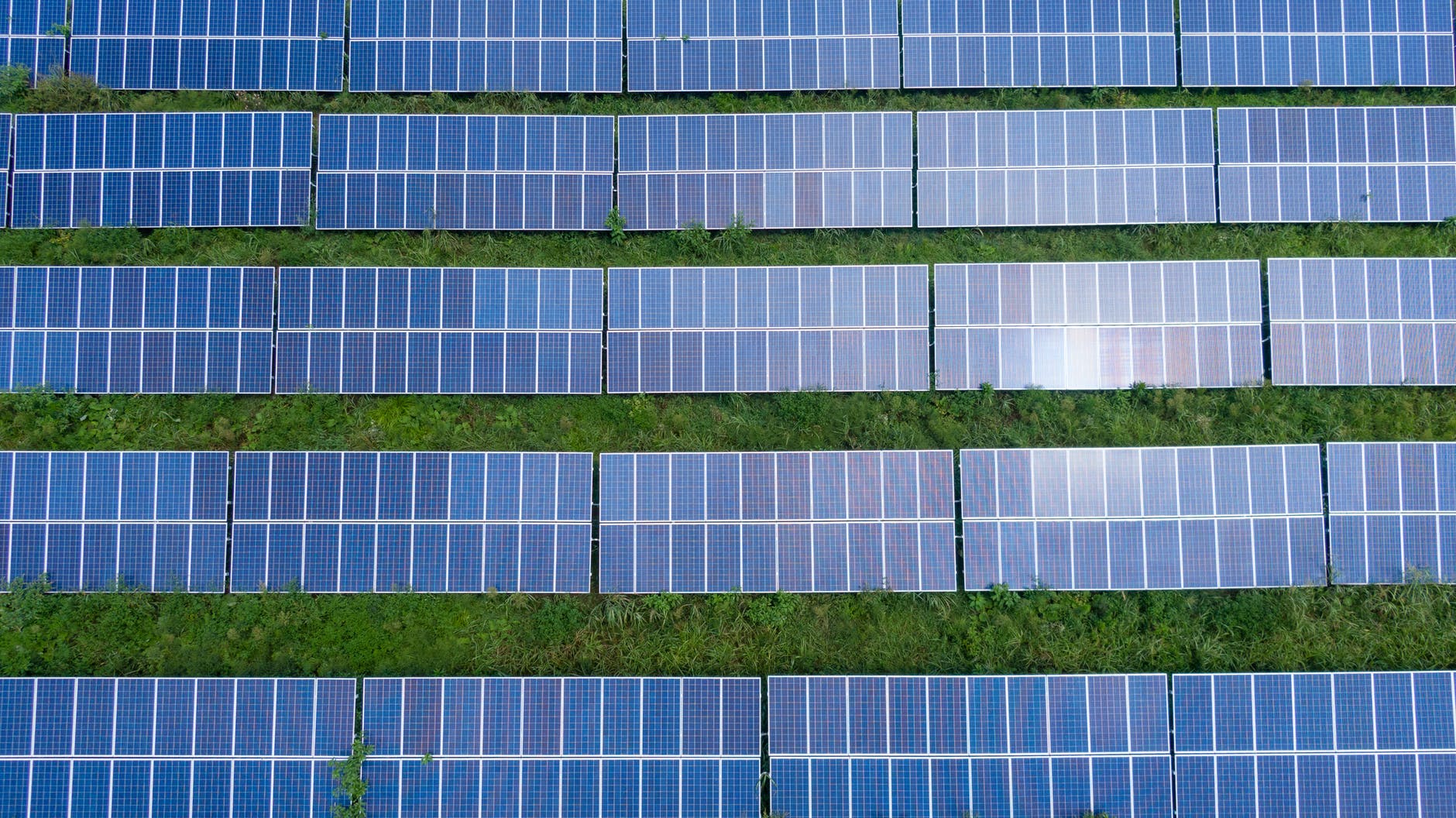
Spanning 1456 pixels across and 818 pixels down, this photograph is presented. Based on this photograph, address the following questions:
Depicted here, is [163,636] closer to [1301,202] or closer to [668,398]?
[668,398]

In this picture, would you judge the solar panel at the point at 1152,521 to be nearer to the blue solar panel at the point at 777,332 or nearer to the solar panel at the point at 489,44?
the blue solar panel at the point at 777,332

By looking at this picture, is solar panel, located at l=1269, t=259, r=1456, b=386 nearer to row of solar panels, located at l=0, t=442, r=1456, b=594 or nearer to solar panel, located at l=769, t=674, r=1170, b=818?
row of solar panels, located at l=0, t=442, r=1456, b=594

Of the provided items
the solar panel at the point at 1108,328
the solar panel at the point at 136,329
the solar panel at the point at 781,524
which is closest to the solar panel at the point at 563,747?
the solar panel at the point at 781,524

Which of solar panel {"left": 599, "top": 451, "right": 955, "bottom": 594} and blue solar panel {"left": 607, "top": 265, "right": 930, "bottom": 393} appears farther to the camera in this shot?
blue solar panel {"left": 607, "top": 265, "right": 930, "bottom": 393}

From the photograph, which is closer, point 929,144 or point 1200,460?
point 1200,460

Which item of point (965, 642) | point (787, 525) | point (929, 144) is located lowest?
point (965, 642)

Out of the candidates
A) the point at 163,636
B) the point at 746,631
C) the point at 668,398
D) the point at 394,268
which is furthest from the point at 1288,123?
the point at 163,636

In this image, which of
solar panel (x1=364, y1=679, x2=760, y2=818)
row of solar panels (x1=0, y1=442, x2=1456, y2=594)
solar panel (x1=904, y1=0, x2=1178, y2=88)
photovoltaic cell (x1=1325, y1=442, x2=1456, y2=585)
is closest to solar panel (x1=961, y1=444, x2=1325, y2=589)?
row of solar panels (x1=0, y1=442, x2=1456, y2=594)
